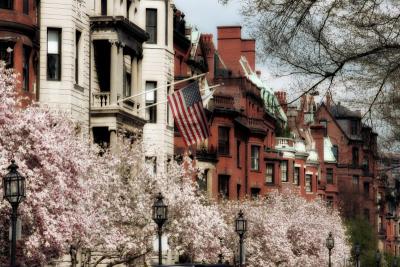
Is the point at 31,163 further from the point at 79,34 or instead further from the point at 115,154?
the point at 79,34

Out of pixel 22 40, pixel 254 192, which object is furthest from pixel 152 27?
pixel 254 192

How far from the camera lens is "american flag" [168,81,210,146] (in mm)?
55125

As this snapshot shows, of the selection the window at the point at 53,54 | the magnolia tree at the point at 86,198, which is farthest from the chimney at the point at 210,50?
the window at the point at 53,54

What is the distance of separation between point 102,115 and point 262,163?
154 ft

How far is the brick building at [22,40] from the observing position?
49.9 meters

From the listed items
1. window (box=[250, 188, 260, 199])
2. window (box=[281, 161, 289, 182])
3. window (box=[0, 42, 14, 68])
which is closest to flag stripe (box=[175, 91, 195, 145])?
window (box=[0, 42, 14, 68])

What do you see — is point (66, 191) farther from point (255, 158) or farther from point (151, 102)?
point (255, 158)

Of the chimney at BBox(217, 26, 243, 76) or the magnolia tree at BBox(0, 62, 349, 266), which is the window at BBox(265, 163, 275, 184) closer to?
the chimney at BBox(217, 26, 243, 76)

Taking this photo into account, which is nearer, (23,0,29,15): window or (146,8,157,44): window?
(23,0,29,15): window

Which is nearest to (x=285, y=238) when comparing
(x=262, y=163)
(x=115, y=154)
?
(x=262, y=163)

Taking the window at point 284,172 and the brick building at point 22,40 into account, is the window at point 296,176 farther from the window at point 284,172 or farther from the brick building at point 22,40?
the brick building at point 22,40

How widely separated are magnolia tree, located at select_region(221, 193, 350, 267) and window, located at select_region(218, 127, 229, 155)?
478cm

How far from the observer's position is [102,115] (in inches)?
2304

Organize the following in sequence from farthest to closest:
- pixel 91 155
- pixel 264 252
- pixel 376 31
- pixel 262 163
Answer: pixel 262 163 → pixel 264 252 → pixel 91 155 → pixel 376 31
